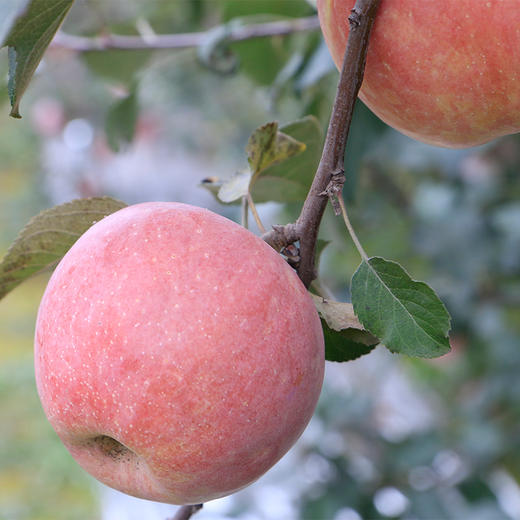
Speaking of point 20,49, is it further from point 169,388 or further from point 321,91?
point 321,91

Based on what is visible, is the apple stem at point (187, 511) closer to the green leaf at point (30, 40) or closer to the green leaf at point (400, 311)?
the green leaf at point (400, 311)

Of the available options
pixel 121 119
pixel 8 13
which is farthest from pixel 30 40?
pixel 121 119

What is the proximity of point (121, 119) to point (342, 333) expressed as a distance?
2.40 ft

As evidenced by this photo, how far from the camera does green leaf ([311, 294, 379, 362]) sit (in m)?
0.52

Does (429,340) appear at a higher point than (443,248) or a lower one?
higher

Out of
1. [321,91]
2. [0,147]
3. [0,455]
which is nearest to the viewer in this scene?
[321,91]

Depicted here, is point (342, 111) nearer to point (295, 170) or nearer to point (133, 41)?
point (295, 170)

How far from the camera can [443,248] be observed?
5.19 feet

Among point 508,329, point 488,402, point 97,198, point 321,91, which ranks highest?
point 97,198

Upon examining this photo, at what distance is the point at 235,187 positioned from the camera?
0.58 meters

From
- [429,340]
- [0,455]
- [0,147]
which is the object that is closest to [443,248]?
[429,340]

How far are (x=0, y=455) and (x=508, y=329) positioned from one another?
3.18 meters

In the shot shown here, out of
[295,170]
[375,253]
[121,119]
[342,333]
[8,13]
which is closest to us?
[8,13]

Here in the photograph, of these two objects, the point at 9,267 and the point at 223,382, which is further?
the point at 9,267
